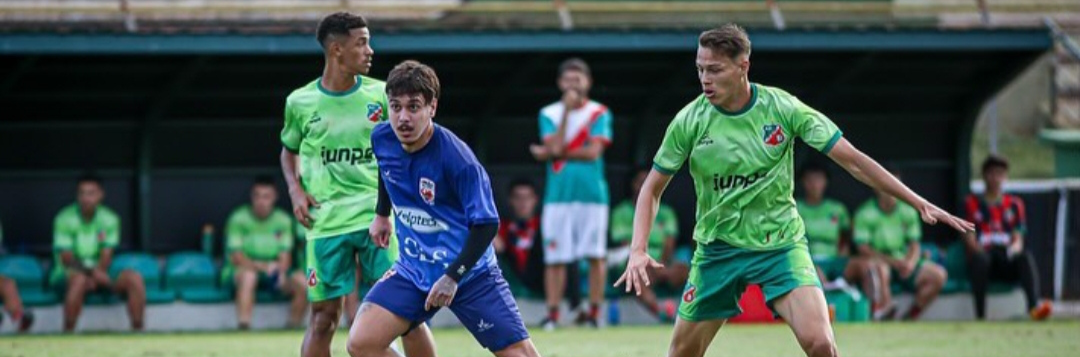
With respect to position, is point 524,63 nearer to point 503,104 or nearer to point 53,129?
point 503,104

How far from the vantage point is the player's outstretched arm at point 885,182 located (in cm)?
765

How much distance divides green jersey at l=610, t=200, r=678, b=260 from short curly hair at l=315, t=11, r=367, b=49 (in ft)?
28.3

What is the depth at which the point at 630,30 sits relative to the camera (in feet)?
57.1

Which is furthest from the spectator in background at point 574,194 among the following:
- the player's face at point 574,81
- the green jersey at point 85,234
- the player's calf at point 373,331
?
the player's calf at point 373,331

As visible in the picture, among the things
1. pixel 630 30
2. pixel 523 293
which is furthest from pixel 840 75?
pixel 523 293

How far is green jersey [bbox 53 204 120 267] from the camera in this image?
17188 mm

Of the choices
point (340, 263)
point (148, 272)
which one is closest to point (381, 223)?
point (340, 263)

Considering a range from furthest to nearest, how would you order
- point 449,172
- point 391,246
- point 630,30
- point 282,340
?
point 630,30, point 282,340, point 391,246, point 449,172

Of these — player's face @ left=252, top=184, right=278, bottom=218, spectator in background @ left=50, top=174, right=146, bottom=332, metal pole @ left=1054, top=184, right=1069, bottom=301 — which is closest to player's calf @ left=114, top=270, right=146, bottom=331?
spectator in background @ left=50, top=174, right=146, bottom=332

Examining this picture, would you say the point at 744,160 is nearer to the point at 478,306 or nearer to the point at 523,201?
the point at 478,306

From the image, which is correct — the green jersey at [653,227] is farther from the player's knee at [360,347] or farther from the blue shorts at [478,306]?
the player's knee at [360,347]

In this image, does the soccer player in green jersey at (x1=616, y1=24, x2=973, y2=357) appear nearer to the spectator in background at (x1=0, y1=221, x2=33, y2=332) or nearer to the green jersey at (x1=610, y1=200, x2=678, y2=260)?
the green jersey at (x1=610, y1=200, x2=678, y2=260)

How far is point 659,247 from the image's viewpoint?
18219 millimetres

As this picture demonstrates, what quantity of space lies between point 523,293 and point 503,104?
1.96m
